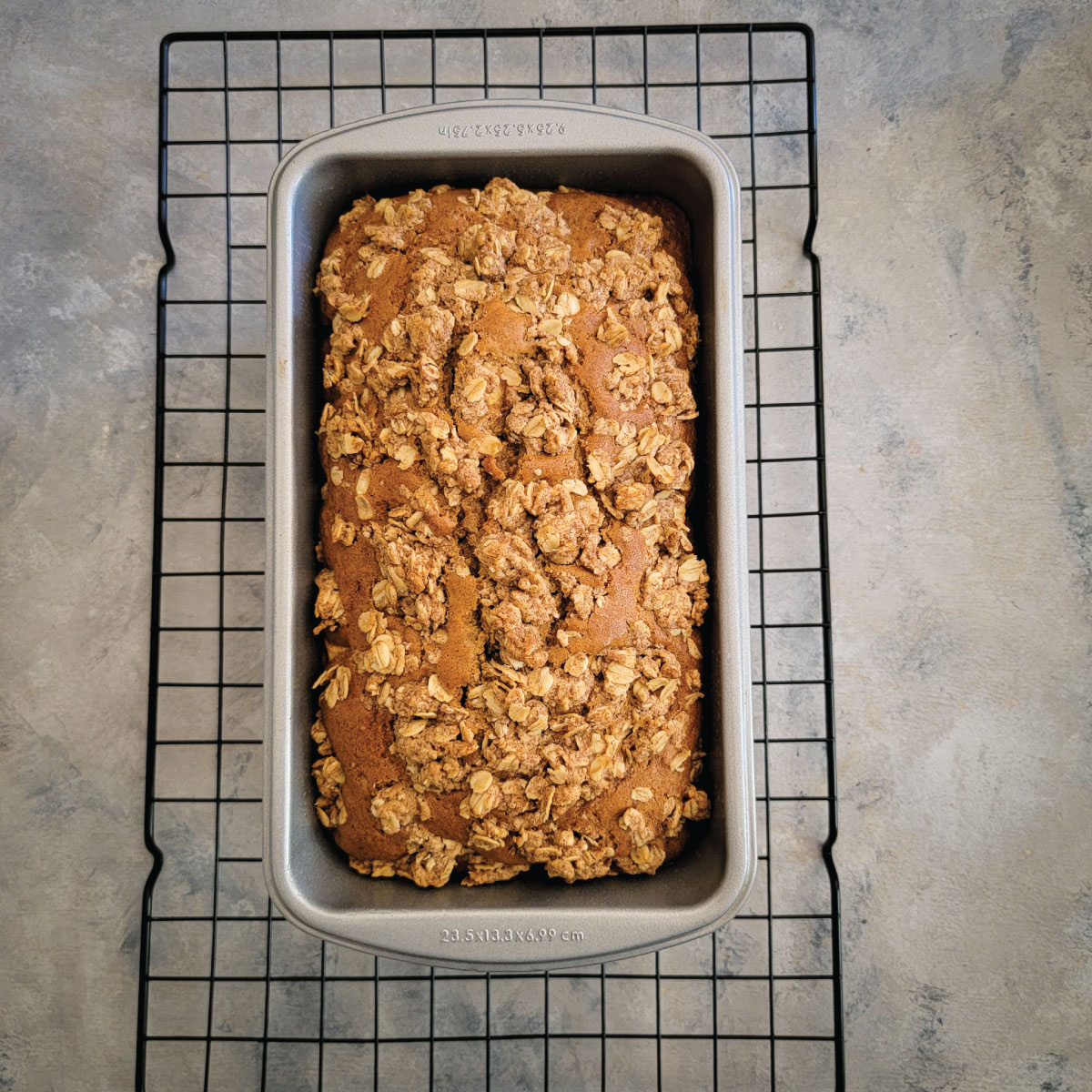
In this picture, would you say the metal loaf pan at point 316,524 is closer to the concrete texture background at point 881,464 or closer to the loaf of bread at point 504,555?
the loaf of bread at point 504,555

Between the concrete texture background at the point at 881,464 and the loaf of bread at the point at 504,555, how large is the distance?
1.81 ft

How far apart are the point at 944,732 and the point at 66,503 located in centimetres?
174

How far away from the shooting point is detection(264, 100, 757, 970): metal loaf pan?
3.87 feet

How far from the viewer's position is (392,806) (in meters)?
1.22

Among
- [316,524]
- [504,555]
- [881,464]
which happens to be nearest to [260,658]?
[316,524]

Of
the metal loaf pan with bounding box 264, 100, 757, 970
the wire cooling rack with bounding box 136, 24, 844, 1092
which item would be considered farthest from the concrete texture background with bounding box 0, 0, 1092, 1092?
the metal loaf pan with bounding box 264, 100, 757, 970

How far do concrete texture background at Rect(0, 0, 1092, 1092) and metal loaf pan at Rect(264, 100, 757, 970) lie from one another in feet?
1.56

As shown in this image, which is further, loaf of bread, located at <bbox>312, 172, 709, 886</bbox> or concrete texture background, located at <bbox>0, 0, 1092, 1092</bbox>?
concrete texture background, located at <bbox>0, 0, 1092, 1092</bbox>

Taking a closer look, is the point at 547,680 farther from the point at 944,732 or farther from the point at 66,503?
the point at 66,503

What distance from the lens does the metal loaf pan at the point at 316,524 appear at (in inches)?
46.4

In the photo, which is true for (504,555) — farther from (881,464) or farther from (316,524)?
(881,464)

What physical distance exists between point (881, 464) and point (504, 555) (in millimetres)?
850

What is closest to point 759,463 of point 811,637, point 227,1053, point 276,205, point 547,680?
point 811,637

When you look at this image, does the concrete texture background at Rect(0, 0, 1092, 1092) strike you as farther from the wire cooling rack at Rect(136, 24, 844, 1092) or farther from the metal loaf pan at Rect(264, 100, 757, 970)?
the metal loaf pan at Rect(264, 100, 757, 970)
